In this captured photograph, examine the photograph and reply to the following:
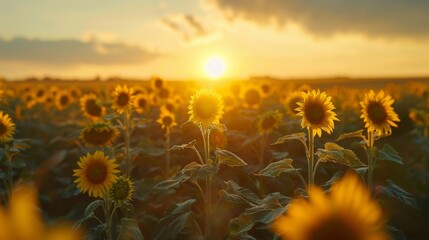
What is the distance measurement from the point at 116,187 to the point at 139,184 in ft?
6.41

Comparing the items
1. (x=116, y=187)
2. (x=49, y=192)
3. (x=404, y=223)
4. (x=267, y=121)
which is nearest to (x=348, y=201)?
(x=116, y=187)

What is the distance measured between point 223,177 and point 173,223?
1.68 meters

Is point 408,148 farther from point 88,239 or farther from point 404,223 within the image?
point 88,239

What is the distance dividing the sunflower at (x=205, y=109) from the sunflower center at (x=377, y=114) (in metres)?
1.26

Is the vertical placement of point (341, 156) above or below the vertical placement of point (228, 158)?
above

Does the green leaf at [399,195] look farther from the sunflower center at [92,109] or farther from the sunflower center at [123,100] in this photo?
the sunflower center at [92,109]

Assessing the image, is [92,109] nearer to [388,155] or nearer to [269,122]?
[269,122]

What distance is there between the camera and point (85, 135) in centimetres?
618

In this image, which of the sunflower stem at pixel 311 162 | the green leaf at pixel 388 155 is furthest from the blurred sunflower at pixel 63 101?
the sunflower stem at pixel 311 162

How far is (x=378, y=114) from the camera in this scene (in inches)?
178

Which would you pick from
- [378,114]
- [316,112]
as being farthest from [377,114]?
[316,112]

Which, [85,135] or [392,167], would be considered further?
[392,167]

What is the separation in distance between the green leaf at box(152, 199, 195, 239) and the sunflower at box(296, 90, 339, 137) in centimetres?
113

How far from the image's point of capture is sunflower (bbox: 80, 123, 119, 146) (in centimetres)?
611
